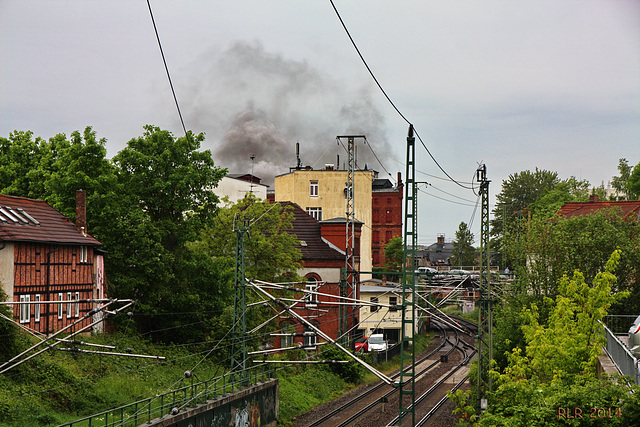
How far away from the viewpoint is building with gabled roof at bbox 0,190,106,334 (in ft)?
112

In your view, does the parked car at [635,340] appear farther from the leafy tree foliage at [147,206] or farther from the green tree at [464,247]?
the green tree at [464,247]

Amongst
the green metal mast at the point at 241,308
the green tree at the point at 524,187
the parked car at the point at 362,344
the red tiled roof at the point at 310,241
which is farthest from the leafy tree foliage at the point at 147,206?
the green tree at the point at 524,187

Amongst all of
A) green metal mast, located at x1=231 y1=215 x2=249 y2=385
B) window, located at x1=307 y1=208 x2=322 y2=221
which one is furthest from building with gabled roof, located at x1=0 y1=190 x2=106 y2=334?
window, located at x1=307 y1=208 x2=322 y2=221

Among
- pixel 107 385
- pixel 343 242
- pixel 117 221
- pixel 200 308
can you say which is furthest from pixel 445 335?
pixel 107 385

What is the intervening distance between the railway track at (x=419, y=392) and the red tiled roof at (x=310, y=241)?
11443mm

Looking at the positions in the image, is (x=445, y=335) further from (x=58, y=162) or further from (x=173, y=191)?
(x=58, y=162)

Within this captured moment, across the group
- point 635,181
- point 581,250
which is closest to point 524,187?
point 635,181

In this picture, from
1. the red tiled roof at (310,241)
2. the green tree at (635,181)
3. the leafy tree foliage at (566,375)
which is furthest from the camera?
the green tree at (635,181)

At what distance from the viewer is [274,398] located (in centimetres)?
3706

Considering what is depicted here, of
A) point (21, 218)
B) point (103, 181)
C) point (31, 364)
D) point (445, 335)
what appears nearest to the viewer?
point (31, 364)

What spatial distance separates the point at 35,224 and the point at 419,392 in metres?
25.8

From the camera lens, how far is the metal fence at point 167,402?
25.0 meters

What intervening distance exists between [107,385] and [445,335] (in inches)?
2285

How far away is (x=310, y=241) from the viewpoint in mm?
59562
